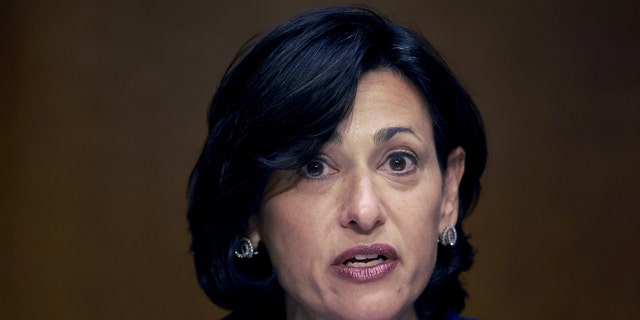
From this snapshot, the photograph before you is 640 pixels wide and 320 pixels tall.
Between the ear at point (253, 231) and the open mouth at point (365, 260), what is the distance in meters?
0.22

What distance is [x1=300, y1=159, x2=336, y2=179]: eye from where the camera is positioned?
2135 mm

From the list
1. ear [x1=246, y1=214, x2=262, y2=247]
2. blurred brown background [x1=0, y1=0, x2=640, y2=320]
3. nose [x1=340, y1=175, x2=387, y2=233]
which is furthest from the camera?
blurred brown background [x1=0, y1=0, x2=640, y2=320]

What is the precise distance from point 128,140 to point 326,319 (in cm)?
100

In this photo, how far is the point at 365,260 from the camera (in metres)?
2.14

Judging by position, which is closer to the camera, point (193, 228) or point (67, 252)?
point (193, 228)

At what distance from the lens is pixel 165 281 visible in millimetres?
3070

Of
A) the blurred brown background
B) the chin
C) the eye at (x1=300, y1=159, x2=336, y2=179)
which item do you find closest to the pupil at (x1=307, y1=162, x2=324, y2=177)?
the eye at (x1=300, y1=159, x2=336, y2=179)

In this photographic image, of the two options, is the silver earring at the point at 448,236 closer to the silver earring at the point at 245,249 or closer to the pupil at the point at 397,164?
the pupil at the point at 397,164

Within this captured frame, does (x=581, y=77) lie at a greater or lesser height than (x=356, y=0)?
lesser

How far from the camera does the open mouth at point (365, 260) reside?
2117 millimetres

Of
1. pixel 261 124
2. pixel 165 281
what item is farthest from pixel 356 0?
pixel 261 124

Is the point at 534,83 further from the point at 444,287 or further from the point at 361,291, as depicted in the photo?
the point at 361,291

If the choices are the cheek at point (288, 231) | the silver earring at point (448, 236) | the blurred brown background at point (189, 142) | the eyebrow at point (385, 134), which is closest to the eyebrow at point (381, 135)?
the eyebrow at point (385, 134)

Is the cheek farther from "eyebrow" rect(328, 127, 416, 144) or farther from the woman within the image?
"eyebrow" rect(328, 127, 416, 144)
